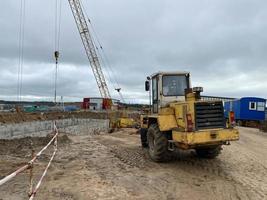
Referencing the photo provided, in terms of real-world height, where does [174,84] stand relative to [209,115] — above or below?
above

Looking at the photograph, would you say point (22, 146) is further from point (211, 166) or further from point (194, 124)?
point (194, 124)

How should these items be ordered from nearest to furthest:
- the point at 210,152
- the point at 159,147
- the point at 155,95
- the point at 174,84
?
1. the point at 159,147
2. the point at 210,152
3. the point at 174,84
4. the point at 155,95

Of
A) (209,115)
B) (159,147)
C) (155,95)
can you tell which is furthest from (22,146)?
(209,115)

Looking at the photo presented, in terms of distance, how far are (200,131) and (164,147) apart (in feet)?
6.08

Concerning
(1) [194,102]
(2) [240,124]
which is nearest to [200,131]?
(1) [194,102]

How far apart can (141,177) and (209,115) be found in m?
2.72

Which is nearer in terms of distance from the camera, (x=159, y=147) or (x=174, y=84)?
(x=159, y=147)

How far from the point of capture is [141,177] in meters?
9.98

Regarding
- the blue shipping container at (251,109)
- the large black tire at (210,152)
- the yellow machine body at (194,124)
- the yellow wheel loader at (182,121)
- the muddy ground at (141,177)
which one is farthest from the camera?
the blue shipping container at (251,109)

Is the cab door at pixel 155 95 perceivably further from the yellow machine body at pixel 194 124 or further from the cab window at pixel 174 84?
the yellow machine body at pixel 194 124

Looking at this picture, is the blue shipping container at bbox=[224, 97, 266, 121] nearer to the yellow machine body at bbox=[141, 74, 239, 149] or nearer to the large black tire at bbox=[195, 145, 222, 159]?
the large black tire at bbox=[195, 145, 222, 159]

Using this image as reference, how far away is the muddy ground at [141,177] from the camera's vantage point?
27.1ft

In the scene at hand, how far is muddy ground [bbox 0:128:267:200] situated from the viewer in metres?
8.27

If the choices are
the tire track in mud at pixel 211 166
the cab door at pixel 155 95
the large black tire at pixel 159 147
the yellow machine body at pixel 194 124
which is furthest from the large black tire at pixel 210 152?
the cab door at pixel 155 95
